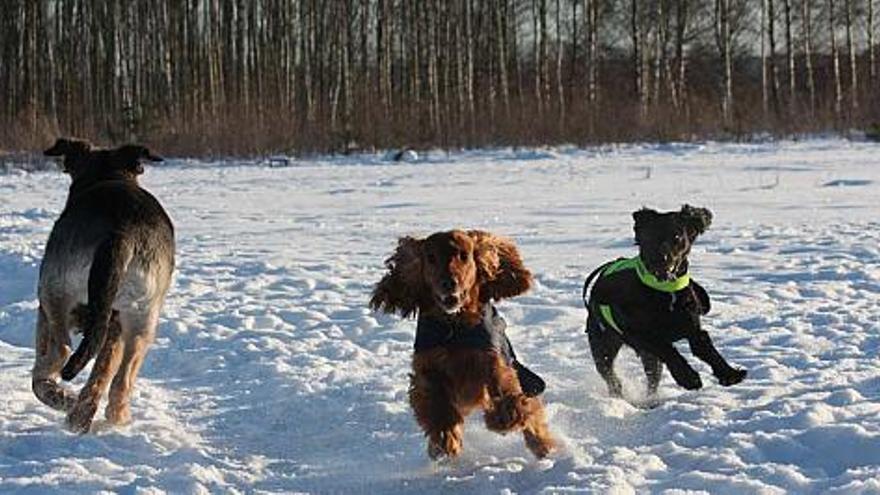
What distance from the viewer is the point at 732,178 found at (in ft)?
57.7

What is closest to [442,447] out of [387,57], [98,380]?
[98,380]

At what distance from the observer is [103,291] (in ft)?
15.8

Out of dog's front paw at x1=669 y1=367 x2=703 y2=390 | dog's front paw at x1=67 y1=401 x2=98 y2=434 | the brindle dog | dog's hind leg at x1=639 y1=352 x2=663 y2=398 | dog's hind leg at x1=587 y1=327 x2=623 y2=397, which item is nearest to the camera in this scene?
the brindle dog

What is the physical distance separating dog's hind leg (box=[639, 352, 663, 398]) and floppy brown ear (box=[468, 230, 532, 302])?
90 cm

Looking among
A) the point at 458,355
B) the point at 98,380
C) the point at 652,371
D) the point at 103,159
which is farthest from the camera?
the point at 652,371

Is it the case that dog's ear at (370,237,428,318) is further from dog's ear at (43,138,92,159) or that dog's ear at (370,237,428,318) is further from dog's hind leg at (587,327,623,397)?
dog's ear at (43,138,92,159)

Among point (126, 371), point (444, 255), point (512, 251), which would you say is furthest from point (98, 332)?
point (512, 251)

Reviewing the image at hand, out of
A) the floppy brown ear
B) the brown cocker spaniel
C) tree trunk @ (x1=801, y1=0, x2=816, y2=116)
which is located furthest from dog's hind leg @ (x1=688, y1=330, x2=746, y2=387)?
tree trunk @ (x1=801, y1=0, x2=816, y2=116)

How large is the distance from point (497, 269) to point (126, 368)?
1.66 m

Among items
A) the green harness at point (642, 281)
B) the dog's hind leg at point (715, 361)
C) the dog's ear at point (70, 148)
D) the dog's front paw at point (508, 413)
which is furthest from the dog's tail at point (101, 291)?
the dog's hind leg at point (715, 361)

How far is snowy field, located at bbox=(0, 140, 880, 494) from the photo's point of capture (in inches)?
176

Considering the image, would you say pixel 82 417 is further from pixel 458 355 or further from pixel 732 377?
pixel 732 377

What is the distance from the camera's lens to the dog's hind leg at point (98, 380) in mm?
4977

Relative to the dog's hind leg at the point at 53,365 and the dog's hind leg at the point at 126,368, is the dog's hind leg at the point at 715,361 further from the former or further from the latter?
the dog's hind leg at the point at 53,365
